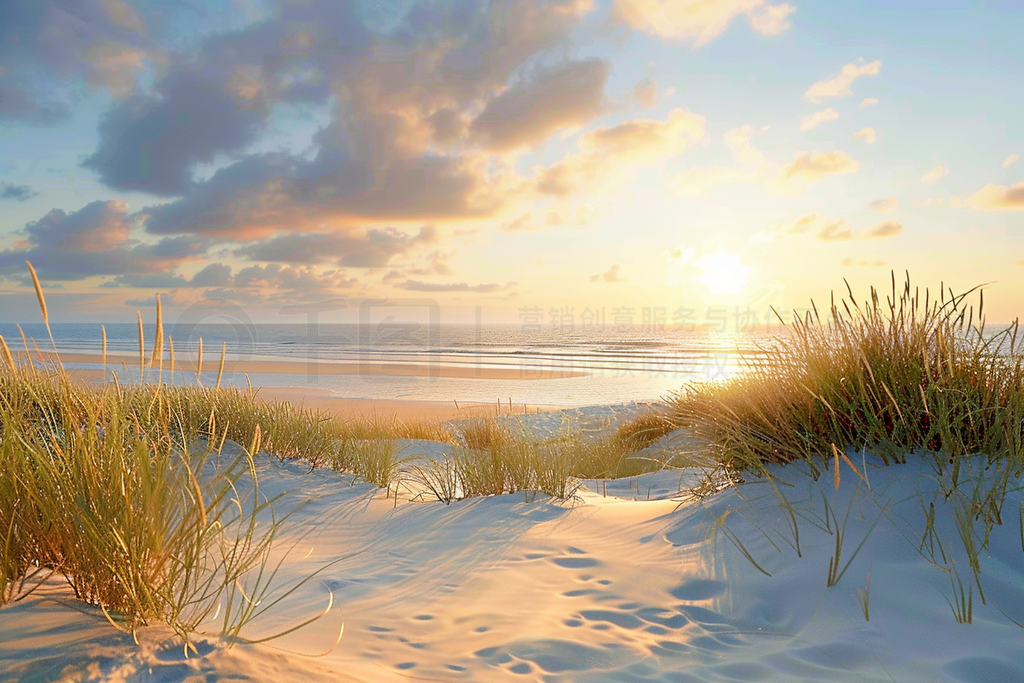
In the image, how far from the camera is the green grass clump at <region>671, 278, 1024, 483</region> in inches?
129

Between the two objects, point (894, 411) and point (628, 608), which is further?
point (894, 411)

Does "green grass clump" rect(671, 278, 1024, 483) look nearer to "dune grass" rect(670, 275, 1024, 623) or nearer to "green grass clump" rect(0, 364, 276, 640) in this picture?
"dune grass" rect(670, 275, 1024, 623)

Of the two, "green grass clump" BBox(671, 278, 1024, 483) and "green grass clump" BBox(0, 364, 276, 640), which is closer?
"green grass clump" BBox(0, 364, 276, 640)

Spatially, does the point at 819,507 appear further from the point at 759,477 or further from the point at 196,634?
the point at 196,634

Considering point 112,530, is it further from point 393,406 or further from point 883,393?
point 393,406

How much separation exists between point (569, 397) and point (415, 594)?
48.6ft

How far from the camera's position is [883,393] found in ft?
11.4

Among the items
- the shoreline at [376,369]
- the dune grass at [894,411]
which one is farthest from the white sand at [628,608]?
the shoreline at [376,369]

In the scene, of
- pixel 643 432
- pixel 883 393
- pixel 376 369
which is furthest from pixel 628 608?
pixel 376 369

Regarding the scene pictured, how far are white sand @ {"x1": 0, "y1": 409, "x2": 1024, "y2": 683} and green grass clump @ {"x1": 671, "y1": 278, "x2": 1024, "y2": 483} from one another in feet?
0.81

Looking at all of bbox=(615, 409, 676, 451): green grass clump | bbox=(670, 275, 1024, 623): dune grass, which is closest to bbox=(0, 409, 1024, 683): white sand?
bbox=(670, 275, 1024, 623): dune grass

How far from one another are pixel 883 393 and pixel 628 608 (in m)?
2.09

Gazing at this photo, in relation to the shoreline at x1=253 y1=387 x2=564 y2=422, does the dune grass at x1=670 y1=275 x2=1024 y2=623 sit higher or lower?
higher

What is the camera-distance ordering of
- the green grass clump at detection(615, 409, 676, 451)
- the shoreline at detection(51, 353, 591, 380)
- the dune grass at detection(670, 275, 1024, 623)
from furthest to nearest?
the shoreline at detection(51, 353, 591, 380) < the green grass clump at detection(615, 409, 676, 451) < the dune grass at detection(670, 275, 1024, 623)
